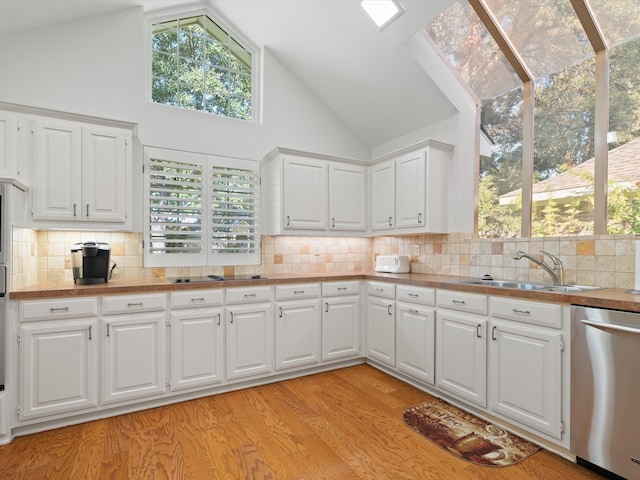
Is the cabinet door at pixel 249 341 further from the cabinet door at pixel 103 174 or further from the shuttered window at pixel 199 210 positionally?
the cabinet door at pixel 103 174

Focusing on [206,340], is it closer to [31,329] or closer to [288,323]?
[288,323]

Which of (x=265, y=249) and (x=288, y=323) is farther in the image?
(x=265, y=249)

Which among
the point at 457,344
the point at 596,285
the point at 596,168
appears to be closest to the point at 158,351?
the point at 457,344

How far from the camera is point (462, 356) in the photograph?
101 inches

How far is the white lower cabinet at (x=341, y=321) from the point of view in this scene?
336 cm

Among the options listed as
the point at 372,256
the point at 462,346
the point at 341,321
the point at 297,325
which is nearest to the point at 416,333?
the point at 462,346

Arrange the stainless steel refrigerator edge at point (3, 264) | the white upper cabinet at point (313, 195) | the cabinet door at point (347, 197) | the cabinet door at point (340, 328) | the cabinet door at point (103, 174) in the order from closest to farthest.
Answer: the stainless steel refrigerator edge at point (3, 264)
the cabinet door at point (103, 174)
the cabinet door at point (340, 328)
the white upper cabinet at point (313, 195)
the cabinet door at point (347, 197)

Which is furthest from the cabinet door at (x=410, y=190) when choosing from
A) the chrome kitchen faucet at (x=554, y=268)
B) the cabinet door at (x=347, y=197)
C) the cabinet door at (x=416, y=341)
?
the chrome kitchen faucet at (x=554, y=268)

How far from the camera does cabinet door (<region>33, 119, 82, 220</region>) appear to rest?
251cm

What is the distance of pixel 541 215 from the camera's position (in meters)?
2.89

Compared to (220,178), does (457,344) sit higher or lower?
lower

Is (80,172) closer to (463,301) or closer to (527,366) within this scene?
(463,301)

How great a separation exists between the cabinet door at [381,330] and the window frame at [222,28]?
90.9 inches

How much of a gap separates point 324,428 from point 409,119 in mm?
3055
